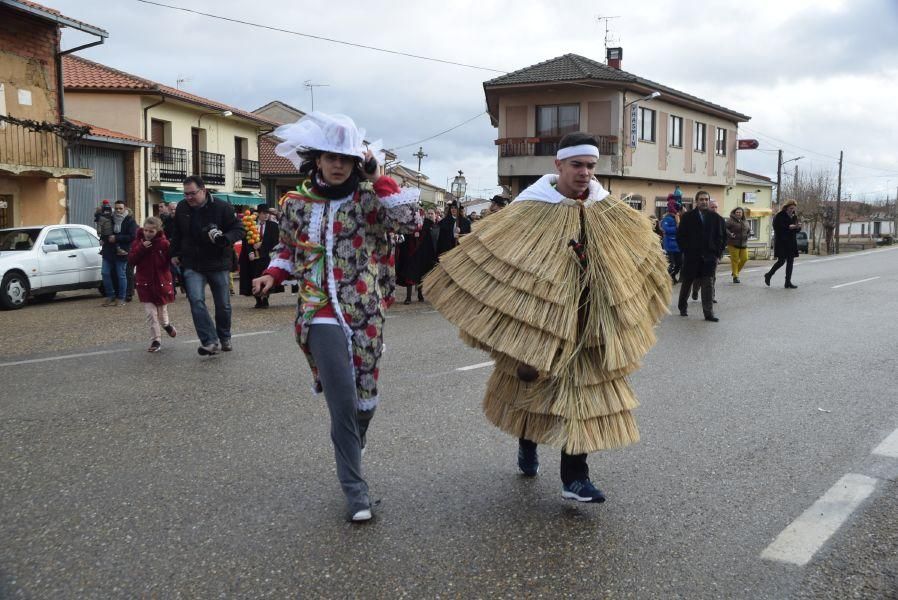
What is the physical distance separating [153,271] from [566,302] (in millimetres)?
6529

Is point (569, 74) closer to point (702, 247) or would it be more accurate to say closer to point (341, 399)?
point (702, 247)

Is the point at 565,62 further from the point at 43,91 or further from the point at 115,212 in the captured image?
the point at 115,212

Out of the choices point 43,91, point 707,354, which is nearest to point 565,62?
point 43,91

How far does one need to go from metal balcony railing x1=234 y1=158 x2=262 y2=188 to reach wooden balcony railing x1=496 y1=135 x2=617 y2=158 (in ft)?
37.9

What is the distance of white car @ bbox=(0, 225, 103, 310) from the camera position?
14.2 metres

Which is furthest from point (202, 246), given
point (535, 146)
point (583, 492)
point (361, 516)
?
point (535, 146)

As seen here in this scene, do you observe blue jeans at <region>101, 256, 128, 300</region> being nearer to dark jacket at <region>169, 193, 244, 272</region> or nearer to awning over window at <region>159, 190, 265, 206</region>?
dark jacket at <region>169, 193, 244, 272</region>

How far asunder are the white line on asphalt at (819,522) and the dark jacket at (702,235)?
747 centimetres

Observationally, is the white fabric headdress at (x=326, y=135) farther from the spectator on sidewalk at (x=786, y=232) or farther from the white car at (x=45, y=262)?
the spectator on sidewalk at (x=786, y=232)

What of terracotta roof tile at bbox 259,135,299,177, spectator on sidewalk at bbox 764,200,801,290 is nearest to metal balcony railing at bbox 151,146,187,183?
terracotta roof tile at bbox 259,135,299,177

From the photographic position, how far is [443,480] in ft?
13.9

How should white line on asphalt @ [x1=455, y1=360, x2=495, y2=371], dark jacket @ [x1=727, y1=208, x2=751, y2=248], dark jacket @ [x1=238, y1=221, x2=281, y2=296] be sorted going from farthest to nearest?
dark jacket @ [x1=727, y1=208, x2=751, y2=248], dark jacket @ [x1=238, y1=221, x2=281, y2=296], white line on asphalt @ [x1=455, y1=360, x2=495, y2=371]

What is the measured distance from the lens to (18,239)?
15258 mm

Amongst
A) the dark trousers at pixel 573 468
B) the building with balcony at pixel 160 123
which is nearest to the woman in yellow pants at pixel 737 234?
the dark trousers at pixel 573 468
